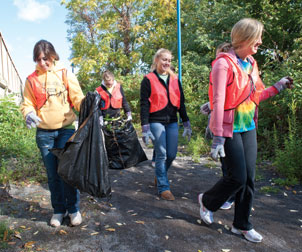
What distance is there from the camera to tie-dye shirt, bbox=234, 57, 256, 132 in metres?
2.37

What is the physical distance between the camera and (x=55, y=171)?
280cm

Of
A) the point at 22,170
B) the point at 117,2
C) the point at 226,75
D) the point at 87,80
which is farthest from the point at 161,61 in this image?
the point at 117,2

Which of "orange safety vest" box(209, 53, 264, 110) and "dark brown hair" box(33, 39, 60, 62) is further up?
"dark brown hair" box(33, 39, 60, 62)

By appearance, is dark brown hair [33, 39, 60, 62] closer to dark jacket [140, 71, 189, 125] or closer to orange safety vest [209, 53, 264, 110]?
dark jacket [140, 71, 189, 125]

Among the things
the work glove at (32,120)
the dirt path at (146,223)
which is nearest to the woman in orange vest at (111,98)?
the dirt path at (146,223)

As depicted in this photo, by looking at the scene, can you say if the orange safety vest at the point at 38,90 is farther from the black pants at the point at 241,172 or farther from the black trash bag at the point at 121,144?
the black trash bag at the point at 121,144

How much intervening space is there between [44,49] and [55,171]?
124 cm

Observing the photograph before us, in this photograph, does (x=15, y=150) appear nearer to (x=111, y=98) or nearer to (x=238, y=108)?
(x=111, y=98)

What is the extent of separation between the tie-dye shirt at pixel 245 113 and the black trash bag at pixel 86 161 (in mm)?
1295

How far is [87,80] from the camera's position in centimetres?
1806

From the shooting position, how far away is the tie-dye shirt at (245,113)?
2368 mm

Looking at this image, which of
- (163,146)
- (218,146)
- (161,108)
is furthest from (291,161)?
(218,146)

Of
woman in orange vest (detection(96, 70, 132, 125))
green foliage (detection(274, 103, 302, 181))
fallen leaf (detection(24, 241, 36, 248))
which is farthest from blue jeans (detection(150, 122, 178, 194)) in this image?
green foliage (detection(274, 103, 302, 181))

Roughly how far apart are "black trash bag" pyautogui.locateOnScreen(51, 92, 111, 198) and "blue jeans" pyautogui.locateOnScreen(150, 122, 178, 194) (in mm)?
1075
